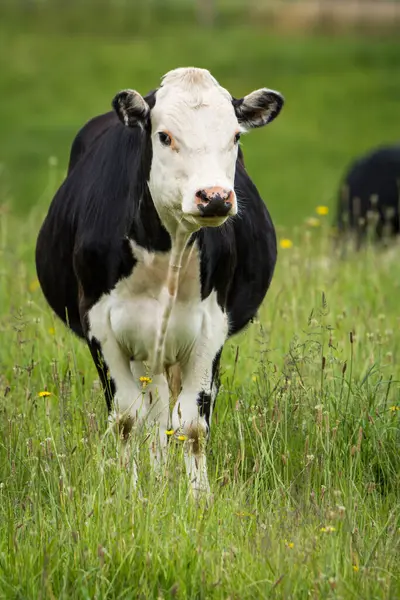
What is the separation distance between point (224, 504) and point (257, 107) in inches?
69.3

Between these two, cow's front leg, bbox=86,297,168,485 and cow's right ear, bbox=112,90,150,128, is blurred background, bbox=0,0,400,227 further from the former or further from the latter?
cow's right ear, bbox=112,90,150,128

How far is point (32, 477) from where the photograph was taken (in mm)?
4938

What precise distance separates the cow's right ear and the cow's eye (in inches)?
6.8

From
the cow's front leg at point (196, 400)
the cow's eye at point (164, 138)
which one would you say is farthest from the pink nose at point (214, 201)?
the cow's front leg at point (196, 400)

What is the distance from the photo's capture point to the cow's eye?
5.29 m

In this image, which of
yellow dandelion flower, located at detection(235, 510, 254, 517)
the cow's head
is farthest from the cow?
yellow dandelion flower, located at detection(235, 510, 254, 517)

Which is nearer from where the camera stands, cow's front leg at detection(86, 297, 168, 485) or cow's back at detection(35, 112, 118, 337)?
cow's front leg at detection(86, 297, 168, 485)

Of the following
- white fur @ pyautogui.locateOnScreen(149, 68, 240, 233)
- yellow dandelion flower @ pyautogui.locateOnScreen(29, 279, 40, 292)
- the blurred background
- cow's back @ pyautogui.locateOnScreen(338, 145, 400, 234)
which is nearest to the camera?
white fur @ pyautogui.locateOnScreen(149, 68, 240, 233)

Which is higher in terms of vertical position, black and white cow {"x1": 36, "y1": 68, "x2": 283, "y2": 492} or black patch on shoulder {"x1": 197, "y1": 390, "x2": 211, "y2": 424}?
black and white cow {"x1": 36, "y1": 68, "x2": 283, "y2": 492}

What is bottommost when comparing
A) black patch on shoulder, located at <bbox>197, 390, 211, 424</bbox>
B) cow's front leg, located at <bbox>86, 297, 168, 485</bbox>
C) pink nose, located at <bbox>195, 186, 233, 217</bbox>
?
black patch on shoulder, located at <bbox>197, 390, 211, 424</bbox>

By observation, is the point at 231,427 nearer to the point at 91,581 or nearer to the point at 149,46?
the point at 91,581

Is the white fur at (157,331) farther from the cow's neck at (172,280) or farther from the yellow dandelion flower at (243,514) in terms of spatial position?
the yellow dandelion flower at (243,514)

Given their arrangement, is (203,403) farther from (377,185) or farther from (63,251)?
(377,185)

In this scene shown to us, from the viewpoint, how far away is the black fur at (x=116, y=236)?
224 inches
